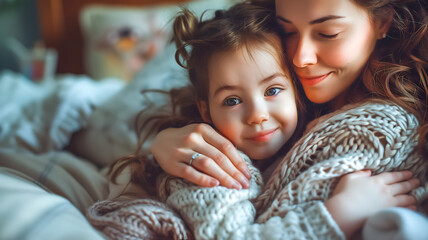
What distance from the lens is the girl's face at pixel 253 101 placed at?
0.68 meters

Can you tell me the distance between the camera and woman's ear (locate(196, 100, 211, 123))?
81cm

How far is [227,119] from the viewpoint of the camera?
2.32ft

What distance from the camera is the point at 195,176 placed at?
634 mm

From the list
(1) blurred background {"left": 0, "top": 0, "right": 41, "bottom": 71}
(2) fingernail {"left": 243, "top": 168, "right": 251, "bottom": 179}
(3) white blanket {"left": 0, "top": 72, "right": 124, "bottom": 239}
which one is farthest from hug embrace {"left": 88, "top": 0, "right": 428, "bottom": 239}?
(1) blurred background {"left": 0, "top": 0, "right": 41, "bottom": 71}

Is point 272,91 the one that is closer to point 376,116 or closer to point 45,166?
point 376,116

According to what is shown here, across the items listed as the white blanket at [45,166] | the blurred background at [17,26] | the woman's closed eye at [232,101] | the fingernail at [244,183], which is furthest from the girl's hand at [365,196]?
the blurred background at [17,26]

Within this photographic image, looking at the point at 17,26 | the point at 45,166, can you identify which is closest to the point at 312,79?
the point at 45,166

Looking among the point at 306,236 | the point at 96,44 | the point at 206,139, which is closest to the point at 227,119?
the point at 206,139

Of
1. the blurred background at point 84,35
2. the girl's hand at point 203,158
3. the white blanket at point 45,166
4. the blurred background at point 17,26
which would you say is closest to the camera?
the white blanket at point 45,166

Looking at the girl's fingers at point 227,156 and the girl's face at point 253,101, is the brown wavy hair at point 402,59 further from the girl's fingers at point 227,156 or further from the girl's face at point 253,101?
the girl's fingers at point 227,156

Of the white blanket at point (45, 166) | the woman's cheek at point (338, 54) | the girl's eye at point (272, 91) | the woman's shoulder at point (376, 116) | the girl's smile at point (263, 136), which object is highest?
the woman's cheek at point (338, 54)

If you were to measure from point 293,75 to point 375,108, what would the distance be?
0.55 feet

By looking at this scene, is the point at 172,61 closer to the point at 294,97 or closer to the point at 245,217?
the point at 294,97

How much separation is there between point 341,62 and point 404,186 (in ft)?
0.80
